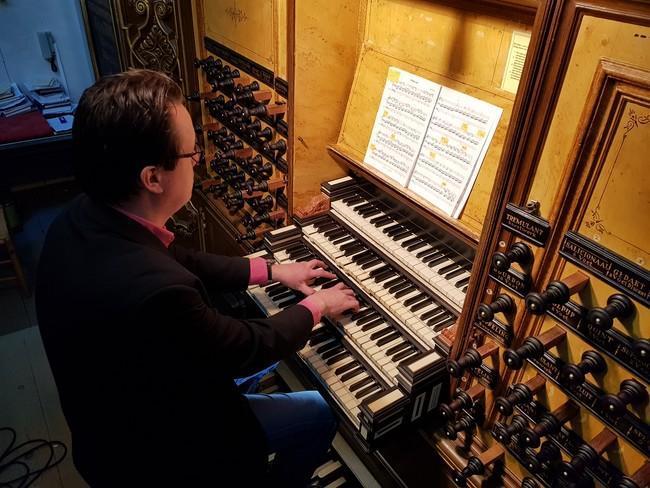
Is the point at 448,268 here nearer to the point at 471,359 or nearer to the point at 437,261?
the point at 437,261

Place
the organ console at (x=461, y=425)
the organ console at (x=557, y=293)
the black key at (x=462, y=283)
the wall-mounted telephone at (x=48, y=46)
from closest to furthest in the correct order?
the organ console at (x=557, y=293) < the organ console at (x=461, y=425) < the black key at (x=462, y=283) < the wall-mounted telephone at (x=48, y=46)

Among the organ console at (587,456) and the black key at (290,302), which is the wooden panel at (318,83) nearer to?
the black key at (290,302)

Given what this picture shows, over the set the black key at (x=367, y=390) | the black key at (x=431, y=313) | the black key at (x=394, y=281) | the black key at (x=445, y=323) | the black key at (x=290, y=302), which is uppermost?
the black key at (x=394, y=281)

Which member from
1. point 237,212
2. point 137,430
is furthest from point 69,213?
point 237,212

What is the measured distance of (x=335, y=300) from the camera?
2.05 m

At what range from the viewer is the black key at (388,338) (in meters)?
2.06

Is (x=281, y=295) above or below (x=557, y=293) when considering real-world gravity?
below

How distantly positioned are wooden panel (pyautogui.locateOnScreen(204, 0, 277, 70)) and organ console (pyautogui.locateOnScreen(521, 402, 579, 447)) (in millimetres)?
2018

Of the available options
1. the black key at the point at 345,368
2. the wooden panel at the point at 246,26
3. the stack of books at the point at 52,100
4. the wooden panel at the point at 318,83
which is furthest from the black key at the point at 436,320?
the stack of books at the point at 52,100

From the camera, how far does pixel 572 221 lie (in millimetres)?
1336

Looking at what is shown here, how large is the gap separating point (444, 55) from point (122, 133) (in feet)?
4.32

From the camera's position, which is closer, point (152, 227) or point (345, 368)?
point (152, 227)

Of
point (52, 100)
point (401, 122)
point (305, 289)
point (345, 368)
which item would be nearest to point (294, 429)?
point (345, 368)

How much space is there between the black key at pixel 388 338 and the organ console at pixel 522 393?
58 cm
